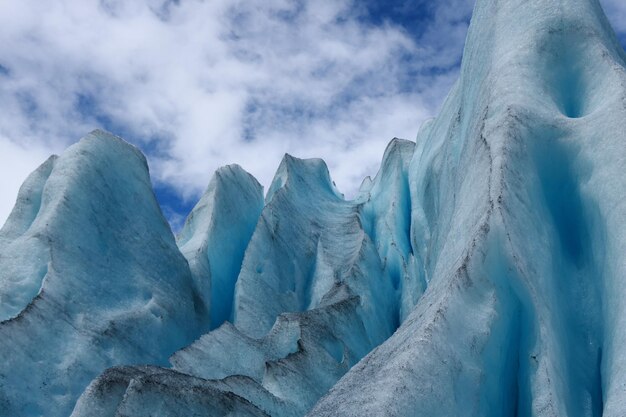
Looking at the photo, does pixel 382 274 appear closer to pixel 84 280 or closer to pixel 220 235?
pixel 220 235

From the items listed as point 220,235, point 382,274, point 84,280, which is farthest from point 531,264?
point 220,235

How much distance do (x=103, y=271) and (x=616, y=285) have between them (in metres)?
5.46

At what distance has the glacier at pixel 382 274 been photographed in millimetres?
4734

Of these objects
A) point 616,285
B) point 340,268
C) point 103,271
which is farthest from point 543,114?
point 103,271

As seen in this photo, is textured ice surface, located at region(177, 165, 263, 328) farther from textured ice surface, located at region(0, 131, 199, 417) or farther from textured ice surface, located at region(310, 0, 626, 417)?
textured ice surface, located at region(310, 0, 626, 417)

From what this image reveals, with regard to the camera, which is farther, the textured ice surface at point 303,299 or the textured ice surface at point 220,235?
the textured ice surface at point 220,235

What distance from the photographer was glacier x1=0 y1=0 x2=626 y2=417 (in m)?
4.73

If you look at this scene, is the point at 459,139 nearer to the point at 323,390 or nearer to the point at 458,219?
the point at 458,219

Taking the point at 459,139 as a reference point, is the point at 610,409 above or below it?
below

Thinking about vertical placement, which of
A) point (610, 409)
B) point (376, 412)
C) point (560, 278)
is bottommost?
point (376, 412)

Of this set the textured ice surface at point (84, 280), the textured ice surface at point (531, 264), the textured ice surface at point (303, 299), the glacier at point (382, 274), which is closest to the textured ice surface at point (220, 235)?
the glacier at point (382, 274)

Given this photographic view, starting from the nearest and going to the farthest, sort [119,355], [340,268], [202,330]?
[119,355], [202,330], [340,268]

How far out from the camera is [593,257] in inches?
→ 211

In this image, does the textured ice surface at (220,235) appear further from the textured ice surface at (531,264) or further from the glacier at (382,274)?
the textured ice surface at (531,264)
